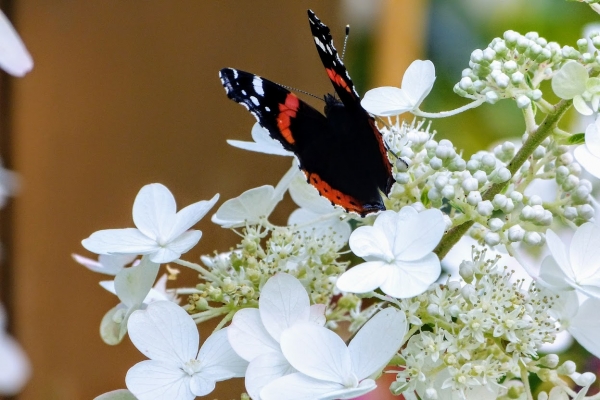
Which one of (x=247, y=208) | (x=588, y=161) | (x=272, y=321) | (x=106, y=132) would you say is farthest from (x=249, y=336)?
(x=106, y=132)

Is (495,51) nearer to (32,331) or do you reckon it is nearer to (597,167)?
(597,167)

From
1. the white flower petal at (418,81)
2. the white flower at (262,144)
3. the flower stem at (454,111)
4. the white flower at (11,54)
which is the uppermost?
the white flower at (11,54)

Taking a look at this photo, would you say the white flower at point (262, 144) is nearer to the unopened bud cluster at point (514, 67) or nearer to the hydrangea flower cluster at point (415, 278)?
the hydrangea flower cluster at point (415, 278)

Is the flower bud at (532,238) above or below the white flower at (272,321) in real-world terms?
above

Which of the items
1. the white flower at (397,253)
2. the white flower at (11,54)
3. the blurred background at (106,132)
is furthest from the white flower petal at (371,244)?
the blurred background at (106,132)

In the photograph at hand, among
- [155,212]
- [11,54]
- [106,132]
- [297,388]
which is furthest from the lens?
[106,132]

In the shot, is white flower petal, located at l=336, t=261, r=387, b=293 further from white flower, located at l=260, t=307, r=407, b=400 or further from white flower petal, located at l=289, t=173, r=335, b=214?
white flower petal, located at l=289, t=173, r=335, b=214

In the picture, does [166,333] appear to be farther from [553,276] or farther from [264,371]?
[553,276]
